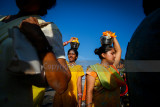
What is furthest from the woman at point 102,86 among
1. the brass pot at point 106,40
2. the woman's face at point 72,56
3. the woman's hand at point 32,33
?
the woman's hand at point 32,33

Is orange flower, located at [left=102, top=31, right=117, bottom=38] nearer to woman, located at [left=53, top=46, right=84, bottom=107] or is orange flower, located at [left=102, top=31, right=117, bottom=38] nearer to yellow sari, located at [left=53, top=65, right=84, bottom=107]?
woman, located at [left=53, top=46, right=84, bottom=107]

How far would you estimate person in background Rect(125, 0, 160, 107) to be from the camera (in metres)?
0.70

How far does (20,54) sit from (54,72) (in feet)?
0.75

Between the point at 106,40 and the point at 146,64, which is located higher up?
the point at 106,40

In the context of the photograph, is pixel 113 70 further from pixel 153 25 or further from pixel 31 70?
pixel 31 70

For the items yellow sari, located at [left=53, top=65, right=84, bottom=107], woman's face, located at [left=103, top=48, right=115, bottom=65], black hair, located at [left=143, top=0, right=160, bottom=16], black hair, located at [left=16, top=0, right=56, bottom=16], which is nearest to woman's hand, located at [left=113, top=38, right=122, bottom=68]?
woman's face, located at [left=103, top=48, right=115, bottom=65]

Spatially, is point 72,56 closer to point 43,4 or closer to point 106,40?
point 106,40

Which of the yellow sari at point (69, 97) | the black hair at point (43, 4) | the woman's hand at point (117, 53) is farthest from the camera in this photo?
the yellow sari at point (69, 97)

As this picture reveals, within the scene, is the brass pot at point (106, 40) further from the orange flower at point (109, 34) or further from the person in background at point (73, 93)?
the person in background at point (73, 93)

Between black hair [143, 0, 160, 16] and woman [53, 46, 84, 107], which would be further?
woman [53, 46, 84, 107]

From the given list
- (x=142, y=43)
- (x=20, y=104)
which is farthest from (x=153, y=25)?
(x=20, y=104)

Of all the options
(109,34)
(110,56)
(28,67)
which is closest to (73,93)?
(110,56)

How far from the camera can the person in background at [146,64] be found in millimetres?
704

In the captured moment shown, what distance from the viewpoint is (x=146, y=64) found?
2.47 feet
